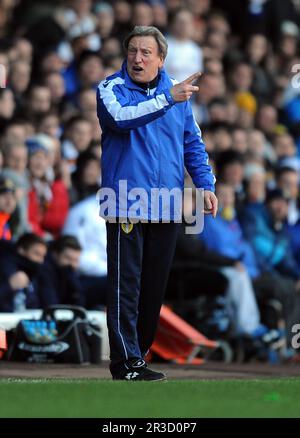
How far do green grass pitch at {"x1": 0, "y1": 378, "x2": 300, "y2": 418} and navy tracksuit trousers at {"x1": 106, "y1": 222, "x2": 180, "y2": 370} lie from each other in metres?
0.36

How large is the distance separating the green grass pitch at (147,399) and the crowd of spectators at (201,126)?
149 inches

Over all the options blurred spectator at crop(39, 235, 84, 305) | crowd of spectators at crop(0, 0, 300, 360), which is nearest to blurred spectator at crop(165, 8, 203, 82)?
crowd of spectators at crop(0, 0, 300, 360)

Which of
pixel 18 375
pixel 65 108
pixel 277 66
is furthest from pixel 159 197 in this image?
pixel 277 66

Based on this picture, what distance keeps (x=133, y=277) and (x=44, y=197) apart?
16.0ft

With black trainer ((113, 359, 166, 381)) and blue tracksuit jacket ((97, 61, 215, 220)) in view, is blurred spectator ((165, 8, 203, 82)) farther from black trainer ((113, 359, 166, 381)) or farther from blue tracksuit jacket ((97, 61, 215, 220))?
black trainer ((113, 359, 166, 381))

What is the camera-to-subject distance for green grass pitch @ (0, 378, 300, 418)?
6840mm

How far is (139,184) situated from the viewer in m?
8.72

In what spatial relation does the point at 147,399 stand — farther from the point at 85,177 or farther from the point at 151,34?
the point at 85,177

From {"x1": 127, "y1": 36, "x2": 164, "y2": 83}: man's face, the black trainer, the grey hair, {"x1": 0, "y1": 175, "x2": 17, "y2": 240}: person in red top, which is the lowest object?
the black trainer

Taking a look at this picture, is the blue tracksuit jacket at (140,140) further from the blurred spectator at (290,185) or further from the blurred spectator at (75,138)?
the blurred spectator at (290,185)

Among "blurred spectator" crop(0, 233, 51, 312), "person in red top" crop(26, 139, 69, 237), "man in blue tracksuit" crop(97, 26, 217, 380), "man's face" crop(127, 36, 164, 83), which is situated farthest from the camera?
"person in red top" crop(26, 139, 69, 237)

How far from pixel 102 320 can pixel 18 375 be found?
7.26ft

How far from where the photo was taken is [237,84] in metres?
18.9

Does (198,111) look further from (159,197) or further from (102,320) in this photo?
(159,197)
